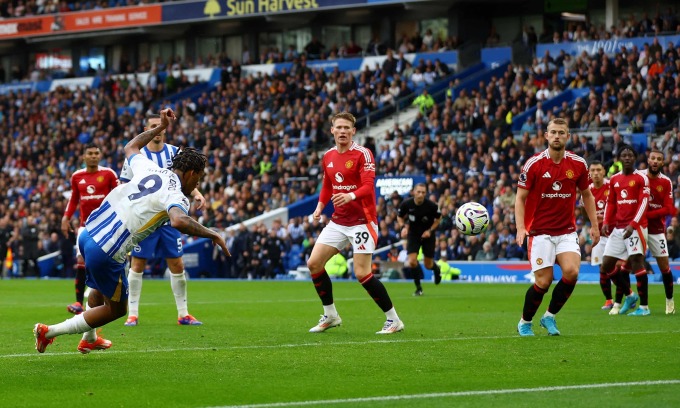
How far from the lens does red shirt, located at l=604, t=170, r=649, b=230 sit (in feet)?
52.7

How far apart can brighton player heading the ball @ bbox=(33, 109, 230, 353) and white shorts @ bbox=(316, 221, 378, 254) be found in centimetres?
390

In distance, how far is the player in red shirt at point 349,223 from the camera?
13.1 m

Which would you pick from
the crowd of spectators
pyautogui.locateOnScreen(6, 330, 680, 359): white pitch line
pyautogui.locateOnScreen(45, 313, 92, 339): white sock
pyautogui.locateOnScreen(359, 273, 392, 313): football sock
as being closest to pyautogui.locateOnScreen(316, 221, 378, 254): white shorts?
pyautogui.locateOnScreen(359, 273, 392, 313): football sock

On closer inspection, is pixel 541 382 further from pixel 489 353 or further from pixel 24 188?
pixel 24 188

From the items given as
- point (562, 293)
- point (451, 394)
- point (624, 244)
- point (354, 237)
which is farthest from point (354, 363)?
point (624, 244)

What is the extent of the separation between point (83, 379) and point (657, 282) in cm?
2047

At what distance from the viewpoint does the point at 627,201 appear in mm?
16281

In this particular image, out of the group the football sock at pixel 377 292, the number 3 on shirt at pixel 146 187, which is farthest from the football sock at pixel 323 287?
the number 3 on shirt at pixel 146 187

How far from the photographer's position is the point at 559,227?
12266 mm

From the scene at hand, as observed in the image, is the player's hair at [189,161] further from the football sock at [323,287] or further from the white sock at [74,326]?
the football sock at [323,287]

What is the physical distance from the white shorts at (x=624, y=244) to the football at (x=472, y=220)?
1.84 meters

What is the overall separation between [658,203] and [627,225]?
0.66m

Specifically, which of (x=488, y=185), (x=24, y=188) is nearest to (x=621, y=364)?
(x=488, y=185)

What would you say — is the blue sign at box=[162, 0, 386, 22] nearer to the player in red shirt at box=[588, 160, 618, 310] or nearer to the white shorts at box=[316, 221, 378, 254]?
the player in red shirt at box=[588, 160, 618, 310]
